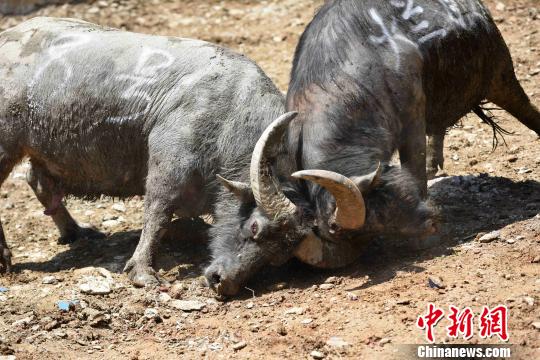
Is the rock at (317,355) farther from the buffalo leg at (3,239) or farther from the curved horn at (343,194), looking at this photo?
the buffalo leg at (3,239)

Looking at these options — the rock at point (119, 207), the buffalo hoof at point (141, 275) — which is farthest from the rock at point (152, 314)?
the rock at point (119, 207)

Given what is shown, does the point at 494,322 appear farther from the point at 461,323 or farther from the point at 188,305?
the point at 188,305

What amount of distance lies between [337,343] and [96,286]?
219 centimetres

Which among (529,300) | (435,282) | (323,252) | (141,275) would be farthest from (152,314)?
(529,300)

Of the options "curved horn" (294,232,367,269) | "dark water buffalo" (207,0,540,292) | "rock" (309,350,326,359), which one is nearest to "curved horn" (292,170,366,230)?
"dark water buffalo" (207,0,540,292)

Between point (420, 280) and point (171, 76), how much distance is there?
2.54 m

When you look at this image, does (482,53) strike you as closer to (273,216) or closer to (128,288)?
(273,216)

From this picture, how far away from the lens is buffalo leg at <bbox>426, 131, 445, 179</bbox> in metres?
8.30

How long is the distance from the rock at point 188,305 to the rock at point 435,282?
1.63 meters

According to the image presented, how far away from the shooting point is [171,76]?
723cm

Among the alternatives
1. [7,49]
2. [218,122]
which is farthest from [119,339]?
[7,49]

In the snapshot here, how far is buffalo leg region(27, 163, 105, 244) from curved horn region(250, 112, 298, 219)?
2154mm

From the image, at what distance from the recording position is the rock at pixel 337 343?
220 inches

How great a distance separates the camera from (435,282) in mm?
6105
